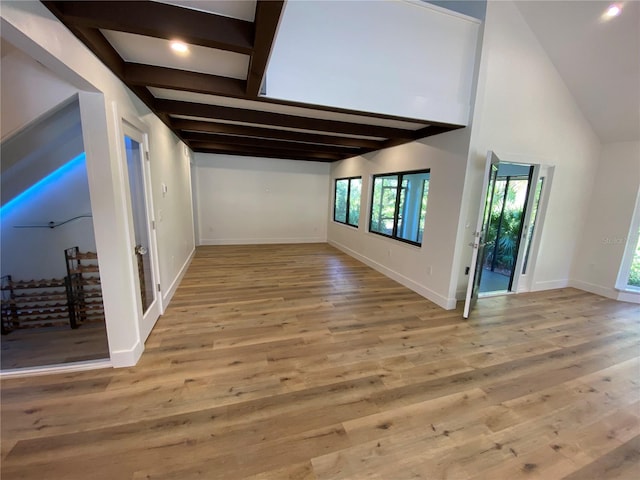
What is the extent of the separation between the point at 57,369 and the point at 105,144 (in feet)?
6.05

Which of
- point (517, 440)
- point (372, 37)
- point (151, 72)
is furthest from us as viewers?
point (372, 37)

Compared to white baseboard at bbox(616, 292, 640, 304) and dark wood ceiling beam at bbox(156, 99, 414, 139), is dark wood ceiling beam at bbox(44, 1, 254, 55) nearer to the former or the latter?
dark wood ceiling beam at bbox(156, 99, 414, 139)

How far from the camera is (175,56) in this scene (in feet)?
6.70

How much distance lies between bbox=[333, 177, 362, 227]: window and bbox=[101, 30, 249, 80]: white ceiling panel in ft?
13.0

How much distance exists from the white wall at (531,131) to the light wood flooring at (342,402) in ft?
4.25

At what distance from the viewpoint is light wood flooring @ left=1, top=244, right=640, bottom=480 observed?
1443mm

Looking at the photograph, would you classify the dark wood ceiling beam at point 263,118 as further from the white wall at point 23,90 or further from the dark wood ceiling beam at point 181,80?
the white wall at point 23,90

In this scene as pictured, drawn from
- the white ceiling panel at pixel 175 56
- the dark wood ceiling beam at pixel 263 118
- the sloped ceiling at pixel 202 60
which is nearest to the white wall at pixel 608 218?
the sloped ceiling at pixel 202 60

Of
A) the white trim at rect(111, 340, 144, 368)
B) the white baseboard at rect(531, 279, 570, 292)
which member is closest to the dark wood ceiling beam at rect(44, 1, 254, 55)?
the white trim at rect(111, 340, 144, 368)

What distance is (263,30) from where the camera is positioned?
1.46 meters

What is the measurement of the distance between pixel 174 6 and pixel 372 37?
1834 millimetres

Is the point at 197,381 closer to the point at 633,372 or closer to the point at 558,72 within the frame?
the point at 633,372

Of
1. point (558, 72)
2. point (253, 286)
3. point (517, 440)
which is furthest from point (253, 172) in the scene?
point (517, 440)

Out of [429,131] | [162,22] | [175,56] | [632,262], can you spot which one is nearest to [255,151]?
[429,131]
